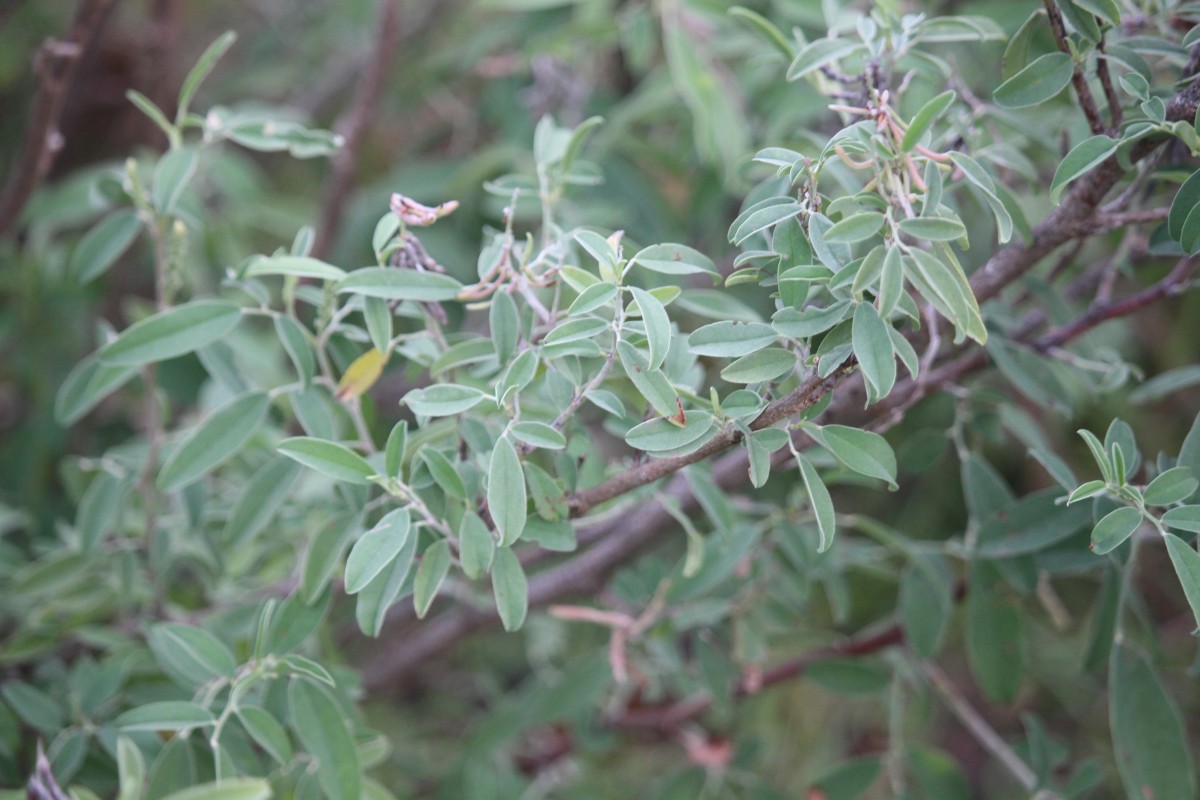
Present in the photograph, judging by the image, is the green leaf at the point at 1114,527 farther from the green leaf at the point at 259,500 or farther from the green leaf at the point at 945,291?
the green leaf at the point at 259,500

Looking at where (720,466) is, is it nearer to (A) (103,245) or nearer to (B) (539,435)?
(B) (539,435)

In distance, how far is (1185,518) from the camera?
15.8 inches

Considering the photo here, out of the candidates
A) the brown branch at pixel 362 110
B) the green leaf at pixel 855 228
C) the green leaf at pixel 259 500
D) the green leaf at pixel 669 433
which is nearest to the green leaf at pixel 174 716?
the green leaf at pixel 259 500

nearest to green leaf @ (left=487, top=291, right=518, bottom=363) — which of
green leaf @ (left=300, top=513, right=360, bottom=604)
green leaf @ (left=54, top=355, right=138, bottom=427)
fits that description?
green leaf @ (left=300, top=513, right=360, bottom=604)

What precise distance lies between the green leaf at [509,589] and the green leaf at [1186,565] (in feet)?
0.88

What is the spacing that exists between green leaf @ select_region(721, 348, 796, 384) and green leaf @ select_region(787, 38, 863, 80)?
150mm

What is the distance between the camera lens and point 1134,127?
42cm

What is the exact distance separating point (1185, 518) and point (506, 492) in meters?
0.28

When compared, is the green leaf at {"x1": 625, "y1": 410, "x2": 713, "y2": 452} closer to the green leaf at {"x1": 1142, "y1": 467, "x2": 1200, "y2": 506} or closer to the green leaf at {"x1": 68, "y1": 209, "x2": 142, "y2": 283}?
the green leaf at {"x1": 1142, "y1": 467, "x2": 1200, "y2": 506}

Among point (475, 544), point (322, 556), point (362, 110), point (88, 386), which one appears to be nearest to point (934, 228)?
point (475, 544)

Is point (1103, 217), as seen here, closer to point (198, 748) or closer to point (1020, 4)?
point (1020, 4)

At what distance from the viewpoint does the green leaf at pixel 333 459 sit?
44cm

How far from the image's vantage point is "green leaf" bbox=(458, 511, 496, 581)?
43 centimetres

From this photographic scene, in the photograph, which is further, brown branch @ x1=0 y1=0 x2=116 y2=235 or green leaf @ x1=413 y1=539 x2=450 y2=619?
brown branch @ x1=0 y1=0 x2=116 y2=235
